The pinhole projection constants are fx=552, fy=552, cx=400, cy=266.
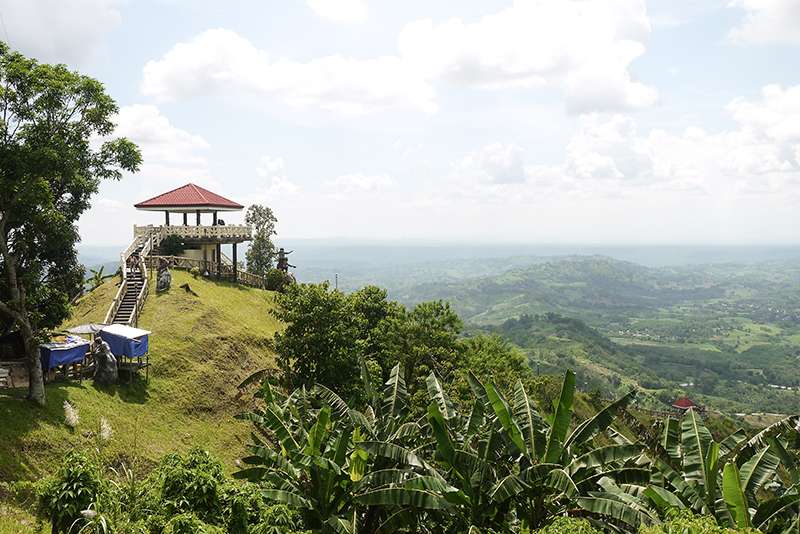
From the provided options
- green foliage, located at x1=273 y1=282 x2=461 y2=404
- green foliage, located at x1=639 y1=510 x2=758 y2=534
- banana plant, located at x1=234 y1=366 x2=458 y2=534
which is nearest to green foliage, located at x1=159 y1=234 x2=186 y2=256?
green foliage, located at x1=273 y1=282 x2=461 y2=404

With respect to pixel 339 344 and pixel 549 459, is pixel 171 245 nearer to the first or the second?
pixel 339 344

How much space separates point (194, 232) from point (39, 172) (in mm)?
28782

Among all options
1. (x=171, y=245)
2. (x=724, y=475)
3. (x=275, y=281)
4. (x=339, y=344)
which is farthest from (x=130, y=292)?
(x=724, y=475)

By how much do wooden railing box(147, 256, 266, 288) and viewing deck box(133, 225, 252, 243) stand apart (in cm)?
242

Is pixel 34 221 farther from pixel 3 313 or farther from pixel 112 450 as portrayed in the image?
pixel 112 450

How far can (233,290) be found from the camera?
48.2 m

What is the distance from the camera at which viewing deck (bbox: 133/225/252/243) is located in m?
49.7

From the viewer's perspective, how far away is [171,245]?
162 ft

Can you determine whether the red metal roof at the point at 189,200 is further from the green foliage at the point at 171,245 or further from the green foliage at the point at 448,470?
the green foliage at the point at 448,470

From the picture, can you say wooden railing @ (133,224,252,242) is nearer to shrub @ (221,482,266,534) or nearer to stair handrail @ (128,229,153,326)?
stair handrail @ (128,229,153,326)

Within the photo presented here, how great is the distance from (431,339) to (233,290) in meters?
19.9

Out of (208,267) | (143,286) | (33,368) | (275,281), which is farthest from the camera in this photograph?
(275,281)

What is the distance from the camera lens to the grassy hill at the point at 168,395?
22.2 metres

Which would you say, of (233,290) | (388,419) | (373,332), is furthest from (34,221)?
(233,290)
